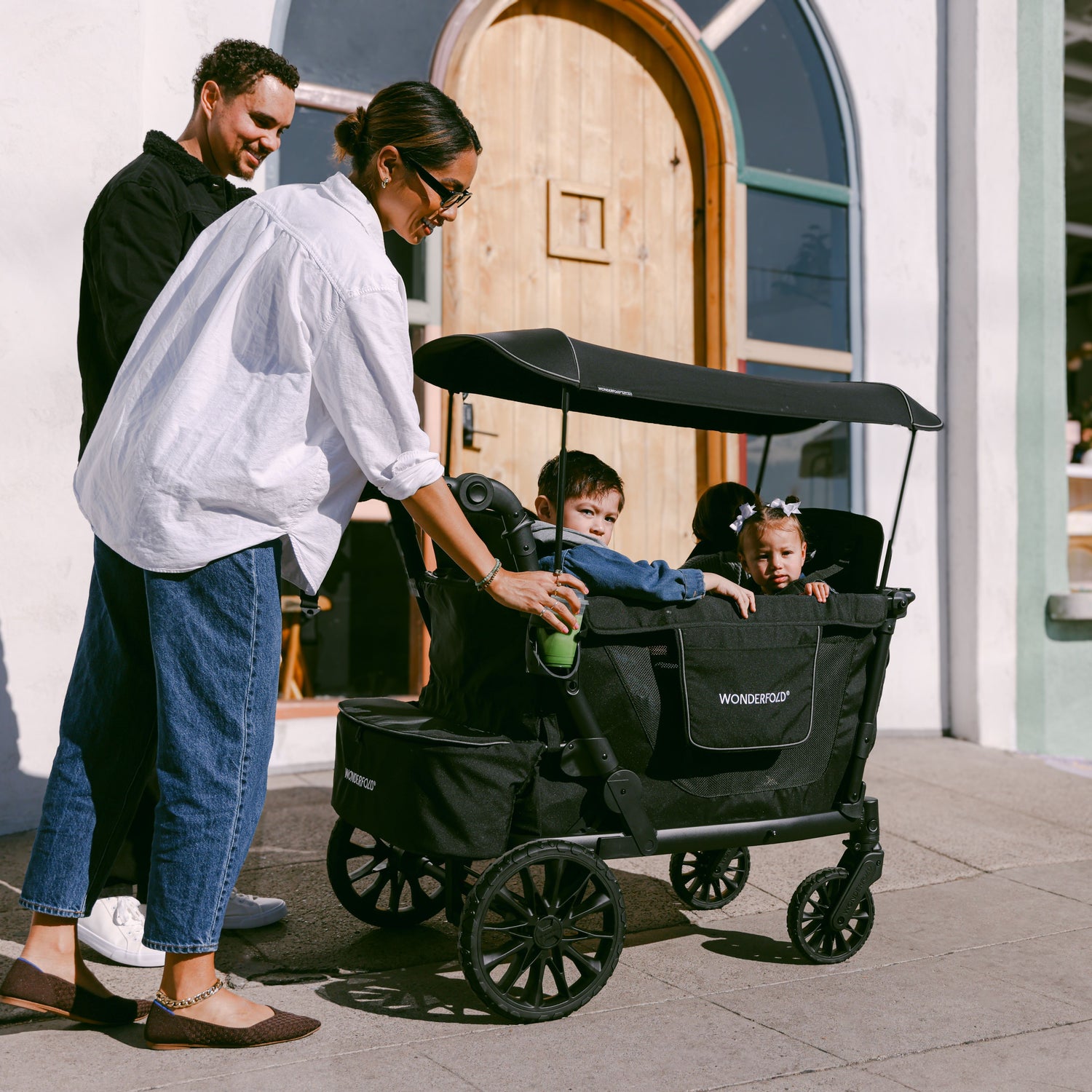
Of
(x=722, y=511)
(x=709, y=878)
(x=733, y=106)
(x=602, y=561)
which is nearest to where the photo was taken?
(x=602, y=561)

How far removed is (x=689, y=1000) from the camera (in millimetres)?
2631

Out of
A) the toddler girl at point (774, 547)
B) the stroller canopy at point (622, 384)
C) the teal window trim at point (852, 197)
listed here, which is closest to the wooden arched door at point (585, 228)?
the teal window trim at point (852, 197)

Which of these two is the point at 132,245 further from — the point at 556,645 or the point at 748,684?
the point at 748,684

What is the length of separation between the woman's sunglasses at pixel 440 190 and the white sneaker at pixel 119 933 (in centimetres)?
183

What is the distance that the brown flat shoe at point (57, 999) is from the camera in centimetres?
227

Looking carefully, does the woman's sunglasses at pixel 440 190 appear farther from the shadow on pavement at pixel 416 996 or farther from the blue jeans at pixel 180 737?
the shadow on pavement at pixel 416 996

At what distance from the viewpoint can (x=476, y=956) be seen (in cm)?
236

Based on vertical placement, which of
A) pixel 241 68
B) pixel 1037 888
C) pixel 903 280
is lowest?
pixel 1037 888

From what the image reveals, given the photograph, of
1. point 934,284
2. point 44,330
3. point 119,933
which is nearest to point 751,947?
point 119,933

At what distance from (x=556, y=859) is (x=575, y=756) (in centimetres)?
22

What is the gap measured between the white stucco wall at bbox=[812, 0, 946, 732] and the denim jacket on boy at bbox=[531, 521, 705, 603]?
367 cm

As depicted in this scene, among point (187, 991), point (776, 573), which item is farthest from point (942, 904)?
point (187, 991)

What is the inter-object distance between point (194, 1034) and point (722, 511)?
2.14m

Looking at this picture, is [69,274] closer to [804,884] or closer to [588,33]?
[588,33]
